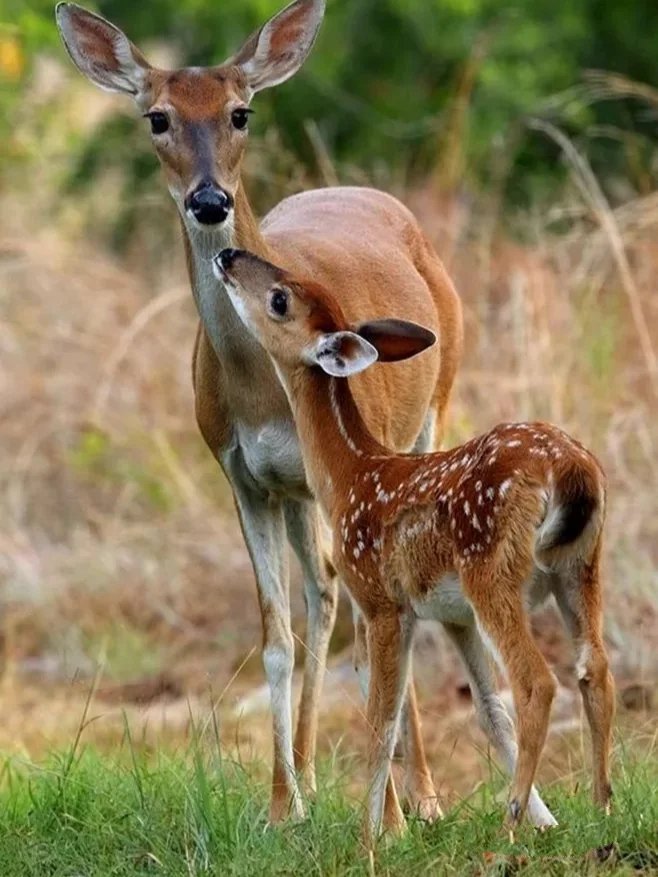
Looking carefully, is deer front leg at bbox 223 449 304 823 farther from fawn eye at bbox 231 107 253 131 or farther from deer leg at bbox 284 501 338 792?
fawn eye at bbox 231 107 253 131

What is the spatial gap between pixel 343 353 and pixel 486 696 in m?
1.06

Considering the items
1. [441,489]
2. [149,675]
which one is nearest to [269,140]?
[149,675]

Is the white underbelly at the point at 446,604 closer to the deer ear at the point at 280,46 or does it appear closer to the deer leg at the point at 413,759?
the deer leg at the point at 413,759

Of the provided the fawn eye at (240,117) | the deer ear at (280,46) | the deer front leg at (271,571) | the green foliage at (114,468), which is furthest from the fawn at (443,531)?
the green foliage at (114,468)

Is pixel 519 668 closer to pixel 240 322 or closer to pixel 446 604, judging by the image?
pixel 446 604

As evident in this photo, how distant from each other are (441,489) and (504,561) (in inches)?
14.1

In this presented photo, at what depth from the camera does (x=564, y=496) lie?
5.30 metres

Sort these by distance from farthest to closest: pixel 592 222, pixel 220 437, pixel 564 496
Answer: pixel 592 222 → pixel 220 437 → pixel 564 496

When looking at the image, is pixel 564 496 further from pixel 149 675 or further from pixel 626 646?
pixel 149 675

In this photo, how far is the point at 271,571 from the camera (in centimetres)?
725

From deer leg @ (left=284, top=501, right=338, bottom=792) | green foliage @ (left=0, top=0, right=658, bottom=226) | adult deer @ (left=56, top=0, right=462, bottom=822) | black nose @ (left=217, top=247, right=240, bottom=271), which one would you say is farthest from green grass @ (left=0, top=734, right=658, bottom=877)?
green foliage @ (left=0, top=0, right=658, bottom=226)

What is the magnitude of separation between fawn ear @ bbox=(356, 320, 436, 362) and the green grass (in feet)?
4.11

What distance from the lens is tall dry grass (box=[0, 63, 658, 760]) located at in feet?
Answer: 33.2

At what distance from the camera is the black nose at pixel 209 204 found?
656cm
